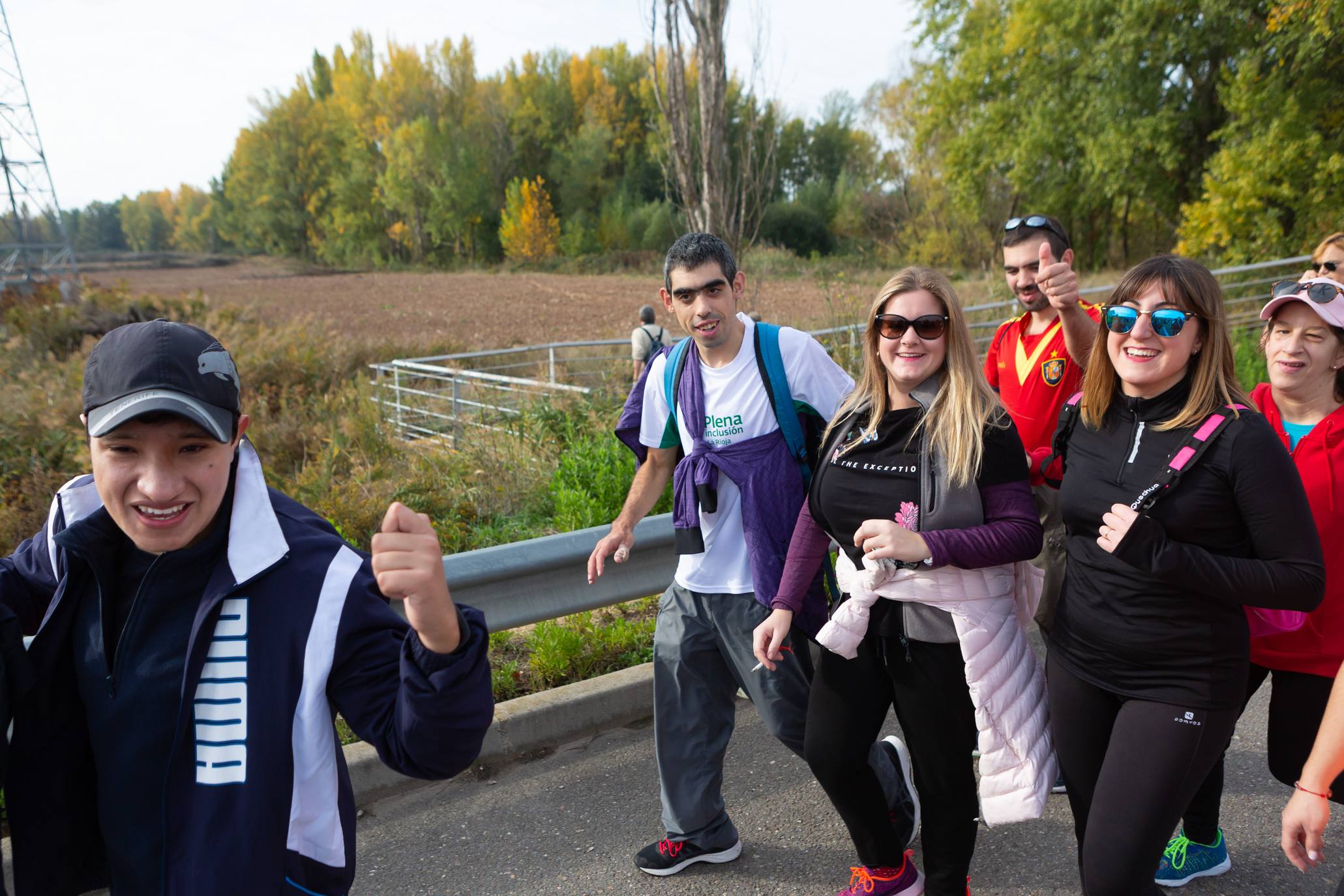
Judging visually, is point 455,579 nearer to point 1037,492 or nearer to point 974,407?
point 974,407

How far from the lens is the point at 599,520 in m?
5.59

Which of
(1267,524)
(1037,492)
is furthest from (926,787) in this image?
(1037,492)

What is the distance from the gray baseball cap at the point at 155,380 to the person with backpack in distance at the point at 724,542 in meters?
1.69

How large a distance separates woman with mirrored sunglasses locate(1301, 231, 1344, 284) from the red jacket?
53.1 inches

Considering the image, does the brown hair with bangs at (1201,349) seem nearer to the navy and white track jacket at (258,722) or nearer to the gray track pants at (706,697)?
the gray track pants at (706,697)

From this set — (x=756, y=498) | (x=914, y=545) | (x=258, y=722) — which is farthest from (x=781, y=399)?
(x=258, y=722)

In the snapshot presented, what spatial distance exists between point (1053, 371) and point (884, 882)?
1.80 metres

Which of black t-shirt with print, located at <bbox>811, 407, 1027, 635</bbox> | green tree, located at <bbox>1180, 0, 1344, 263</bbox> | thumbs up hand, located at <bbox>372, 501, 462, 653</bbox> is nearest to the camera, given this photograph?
thumbs up hand, located at <bbox>372, 501, 462, 653</bbox>

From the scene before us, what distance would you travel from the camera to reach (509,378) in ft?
32.4

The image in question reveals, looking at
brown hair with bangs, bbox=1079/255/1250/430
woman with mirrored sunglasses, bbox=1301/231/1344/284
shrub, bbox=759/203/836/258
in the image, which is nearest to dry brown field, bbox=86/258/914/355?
woman with mirrored sunglasses, bbox=1301/231/1344/284

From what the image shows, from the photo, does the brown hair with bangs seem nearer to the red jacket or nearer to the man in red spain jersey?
the red jacket

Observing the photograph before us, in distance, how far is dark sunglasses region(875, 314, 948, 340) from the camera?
255 cm

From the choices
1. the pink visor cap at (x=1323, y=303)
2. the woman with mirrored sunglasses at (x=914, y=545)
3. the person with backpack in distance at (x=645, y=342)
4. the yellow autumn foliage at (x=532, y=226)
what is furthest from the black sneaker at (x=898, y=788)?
the yellow autumn foliage at (x=532, y=226)

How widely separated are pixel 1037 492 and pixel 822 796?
1377 mm
